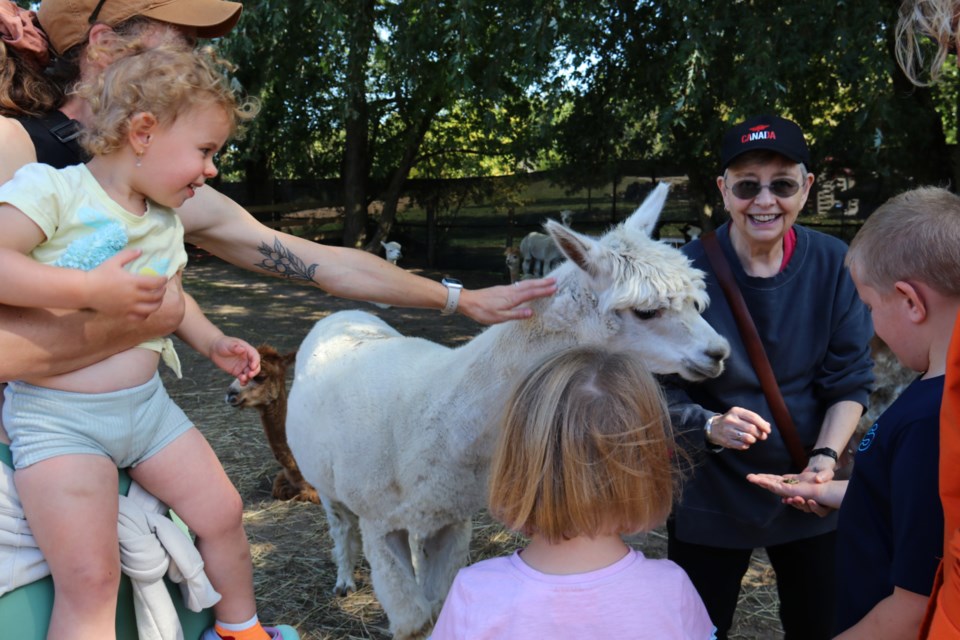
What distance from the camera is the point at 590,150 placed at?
11766mm

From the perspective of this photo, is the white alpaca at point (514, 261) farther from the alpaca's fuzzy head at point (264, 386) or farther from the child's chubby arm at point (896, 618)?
the child's chubby arm at point (896, 618)

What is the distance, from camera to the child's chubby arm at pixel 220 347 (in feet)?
6.63

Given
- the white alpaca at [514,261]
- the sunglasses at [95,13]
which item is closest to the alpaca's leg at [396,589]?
the sunglasses at [95,13]

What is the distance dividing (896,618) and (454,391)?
1.60m

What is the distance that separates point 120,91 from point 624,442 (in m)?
1.25

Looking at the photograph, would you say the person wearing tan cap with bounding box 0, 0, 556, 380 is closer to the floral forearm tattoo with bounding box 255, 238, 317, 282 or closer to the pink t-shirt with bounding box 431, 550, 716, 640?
the floral forearm tattoo with bounding box 255, 238, 317, 282

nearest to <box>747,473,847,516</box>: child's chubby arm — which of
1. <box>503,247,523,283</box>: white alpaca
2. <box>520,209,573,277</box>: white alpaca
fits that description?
<box>520,209,573,277</box>: white alpaca

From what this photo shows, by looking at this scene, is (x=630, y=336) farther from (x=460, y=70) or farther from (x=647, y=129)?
(x=647, y=129)

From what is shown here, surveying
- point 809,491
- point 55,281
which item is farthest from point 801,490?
point 55,281

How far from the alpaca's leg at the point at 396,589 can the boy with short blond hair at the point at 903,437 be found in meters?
1.69

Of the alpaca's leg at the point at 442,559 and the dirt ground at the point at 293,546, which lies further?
the dirt ground at the point at 293,546

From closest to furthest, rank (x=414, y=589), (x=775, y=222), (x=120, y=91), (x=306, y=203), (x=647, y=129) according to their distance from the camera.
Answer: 1. (x=120, y=91)
2. (x=775, y=222)
3. (x=414, y=589)
4. (x=647, y=129)
5. (x=306, y=203)

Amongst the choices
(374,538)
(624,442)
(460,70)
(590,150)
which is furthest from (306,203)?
(624,442)

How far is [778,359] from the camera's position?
2250mm
